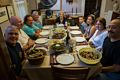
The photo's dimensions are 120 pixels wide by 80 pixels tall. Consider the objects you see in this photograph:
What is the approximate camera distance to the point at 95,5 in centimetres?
474

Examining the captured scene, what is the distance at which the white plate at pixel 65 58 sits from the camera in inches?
53.4

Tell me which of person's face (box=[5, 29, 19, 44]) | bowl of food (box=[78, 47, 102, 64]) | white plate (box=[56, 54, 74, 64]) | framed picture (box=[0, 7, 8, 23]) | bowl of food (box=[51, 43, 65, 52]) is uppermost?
framed picture (box=[0, 7, 8, 23])

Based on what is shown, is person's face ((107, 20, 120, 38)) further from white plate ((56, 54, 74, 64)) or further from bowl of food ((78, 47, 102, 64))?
white plate ((56, 54, 74, 64))

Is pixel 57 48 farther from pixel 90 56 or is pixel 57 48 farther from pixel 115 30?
pixel 115 30

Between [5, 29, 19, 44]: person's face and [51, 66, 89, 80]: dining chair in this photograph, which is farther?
[5, 29, 19, 44]: person's face

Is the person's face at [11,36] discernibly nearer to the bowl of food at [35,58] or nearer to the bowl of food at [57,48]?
the bowl of food at [35,58]

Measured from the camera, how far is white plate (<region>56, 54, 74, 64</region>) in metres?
1.36

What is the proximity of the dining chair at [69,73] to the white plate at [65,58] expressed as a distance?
201mm

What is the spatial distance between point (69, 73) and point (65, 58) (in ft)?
1.11

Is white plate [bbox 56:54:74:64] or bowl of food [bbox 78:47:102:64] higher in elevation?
bowl of food [bbox 78:47:102:64]

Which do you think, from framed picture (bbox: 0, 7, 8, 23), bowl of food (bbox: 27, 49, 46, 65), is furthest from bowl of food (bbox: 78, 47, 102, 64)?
framed picture (bbox: 0, 7, 8, 23)

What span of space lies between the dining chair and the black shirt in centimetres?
49

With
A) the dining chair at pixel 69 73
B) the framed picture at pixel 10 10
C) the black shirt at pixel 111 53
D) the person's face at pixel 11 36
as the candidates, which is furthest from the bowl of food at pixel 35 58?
the framed picture at pixel 10 10

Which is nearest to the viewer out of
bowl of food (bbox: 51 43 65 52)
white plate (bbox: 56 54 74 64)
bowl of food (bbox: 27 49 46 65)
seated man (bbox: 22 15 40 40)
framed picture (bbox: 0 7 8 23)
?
bowl of food (bbox: 27 49 46 65)
